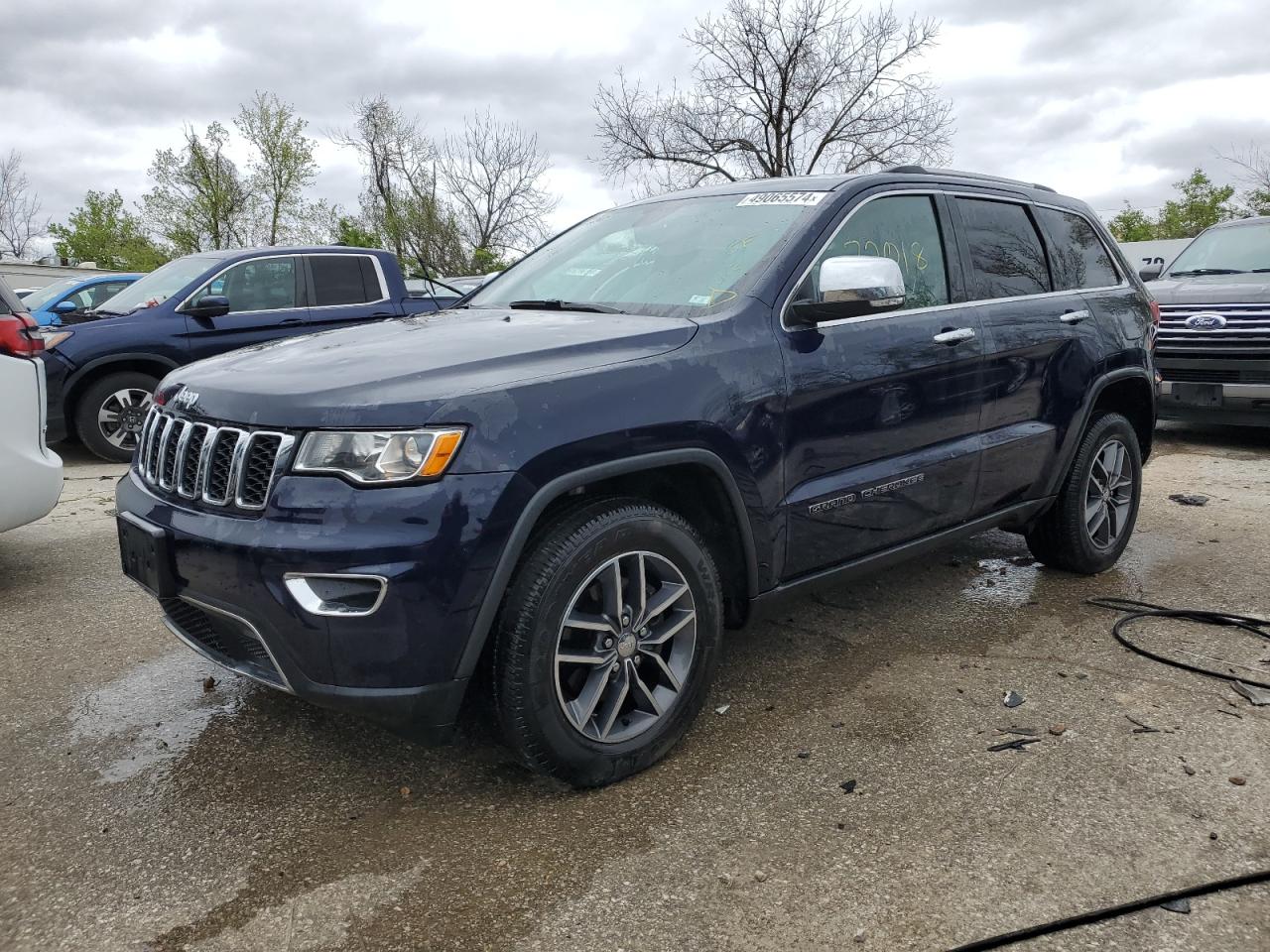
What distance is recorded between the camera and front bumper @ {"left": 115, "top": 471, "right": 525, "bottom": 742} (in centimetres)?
237

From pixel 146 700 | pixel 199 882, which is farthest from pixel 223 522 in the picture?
pixel 146 700

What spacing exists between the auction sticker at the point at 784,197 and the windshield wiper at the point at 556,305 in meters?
0.72

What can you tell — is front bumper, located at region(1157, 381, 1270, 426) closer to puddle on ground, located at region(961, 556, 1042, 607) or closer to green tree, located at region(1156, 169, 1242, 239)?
puddle on ground, located at region(961, 556, 1042, 607)

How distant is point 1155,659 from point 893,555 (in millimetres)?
1112

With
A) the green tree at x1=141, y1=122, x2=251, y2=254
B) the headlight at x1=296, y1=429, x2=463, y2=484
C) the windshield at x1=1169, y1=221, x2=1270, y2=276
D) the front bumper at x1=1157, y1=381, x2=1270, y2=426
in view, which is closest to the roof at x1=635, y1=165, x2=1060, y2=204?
the headlight at x1=296, y1=429, x2=463, y2=484

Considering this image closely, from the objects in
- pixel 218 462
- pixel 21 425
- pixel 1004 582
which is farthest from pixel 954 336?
pixel 21 425

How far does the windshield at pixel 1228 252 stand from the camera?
29.9 feet

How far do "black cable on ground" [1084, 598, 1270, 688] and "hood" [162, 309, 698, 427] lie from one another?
7.56ft

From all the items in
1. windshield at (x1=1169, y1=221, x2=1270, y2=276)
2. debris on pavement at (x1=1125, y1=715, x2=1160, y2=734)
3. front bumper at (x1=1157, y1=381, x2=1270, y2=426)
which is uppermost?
windshield at (x1=1169, y1=221, x2=1270, y2=276)

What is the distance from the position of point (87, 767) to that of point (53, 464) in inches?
84.0

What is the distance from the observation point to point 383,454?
2.42 meters

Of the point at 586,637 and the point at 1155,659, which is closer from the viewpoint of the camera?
the point at 586,637

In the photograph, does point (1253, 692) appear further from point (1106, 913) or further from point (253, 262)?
point (253, 262)

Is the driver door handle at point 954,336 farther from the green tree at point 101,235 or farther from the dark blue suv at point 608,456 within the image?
the green tree at point 101,235
